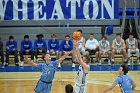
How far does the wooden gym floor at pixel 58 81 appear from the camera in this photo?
1353cm

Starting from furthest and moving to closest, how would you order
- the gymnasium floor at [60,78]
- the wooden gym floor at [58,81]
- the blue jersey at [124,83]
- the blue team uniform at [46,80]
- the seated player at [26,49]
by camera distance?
1. the seated player at [26,49]
2. the gymnasium floor at [60,78]
3. the wooden gym floor at [58,81]
4. the blue team uniform at [46,80]
5. the blue jersey at [124,83]

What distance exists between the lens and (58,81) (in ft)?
→ 50.4

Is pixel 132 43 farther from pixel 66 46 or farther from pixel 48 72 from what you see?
pixel 48 72

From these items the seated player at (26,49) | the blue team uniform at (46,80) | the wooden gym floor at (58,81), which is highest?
the seated player at (26,49)

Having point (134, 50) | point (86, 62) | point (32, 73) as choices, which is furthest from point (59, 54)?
point (86, 62)

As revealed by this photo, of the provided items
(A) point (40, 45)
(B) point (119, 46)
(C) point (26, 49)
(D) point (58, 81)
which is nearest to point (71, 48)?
(A) point (40, 45)

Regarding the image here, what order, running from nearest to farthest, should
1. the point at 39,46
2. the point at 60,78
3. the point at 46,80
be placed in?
the point at 46,80
the point at 60,78
the point at 39,46

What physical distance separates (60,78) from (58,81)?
0.49 m

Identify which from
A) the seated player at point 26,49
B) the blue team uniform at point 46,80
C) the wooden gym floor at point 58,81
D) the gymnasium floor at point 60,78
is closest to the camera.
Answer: the blue team uniform at point 46,80

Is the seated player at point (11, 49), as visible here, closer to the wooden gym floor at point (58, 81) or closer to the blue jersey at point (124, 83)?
the wooden gym floor at point (58, 81)

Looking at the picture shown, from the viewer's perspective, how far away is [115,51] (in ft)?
60.6

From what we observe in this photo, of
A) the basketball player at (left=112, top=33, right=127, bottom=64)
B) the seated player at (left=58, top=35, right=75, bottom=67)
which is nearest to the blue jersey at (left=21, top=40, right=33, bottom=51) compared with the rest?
the seated player at (left=58, top=35, right=75, bottom=67)

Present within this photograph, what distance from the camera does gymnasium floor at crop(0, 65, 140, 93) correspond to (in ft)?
44.9

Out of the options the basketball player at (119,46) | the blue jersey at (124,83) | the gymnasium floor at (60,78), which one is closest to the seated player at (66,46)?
the gymnasium floor at (60,78)
